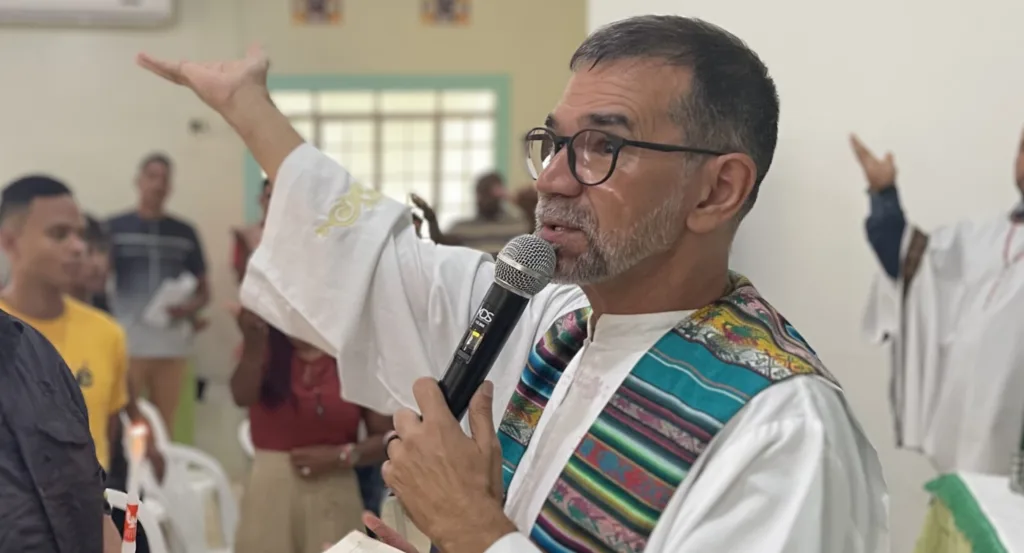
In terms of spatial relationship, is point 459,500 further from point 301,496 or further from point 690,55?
point 301,496

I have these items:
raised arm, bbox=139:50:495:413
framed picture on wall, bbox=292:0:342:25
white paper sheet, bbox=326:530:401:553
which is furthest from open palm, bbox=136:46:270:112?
framed picture on wall, bbox=292:0:342:25

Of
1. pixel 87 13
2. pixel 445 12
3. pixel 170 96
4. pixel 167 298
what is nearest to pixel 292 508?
pixel 167 298

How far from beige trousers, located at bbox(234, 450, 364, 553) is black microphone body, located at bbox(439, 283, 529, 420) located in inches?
61.1

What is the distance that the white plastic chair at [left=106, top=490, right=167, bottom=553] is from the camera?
1.38m

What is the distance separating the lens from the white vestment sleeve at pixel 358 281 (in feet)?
4.66

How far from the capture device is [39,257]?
2357 millimetres

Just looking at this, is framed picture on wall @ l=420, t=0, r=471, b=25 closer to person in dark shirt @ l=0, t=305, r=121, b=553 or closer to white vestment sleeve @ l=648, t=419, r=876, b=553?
person in dark shirt @ l=0, t=305, r=121, b=553

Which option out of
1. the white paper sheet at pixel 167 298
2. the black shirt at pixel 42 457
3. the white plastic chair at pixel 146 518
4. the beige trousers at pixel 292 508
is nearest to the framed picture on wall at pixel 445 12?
the white paper sheet at pixel 167 298

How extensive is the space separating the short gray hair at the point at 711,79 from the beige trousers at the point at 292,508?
66.9 inches

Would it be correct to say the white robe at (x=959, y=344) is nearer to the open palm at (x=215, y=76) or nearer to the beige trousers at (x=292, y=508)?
the beige trousers at (x=292, y=508)

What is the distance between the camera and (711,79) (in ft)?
3.47

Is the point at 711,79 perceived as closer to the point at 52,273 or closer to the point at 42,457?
the point at 42,457

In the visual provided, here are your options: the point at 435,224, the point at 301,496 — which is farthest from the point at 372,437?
the point at 435,224

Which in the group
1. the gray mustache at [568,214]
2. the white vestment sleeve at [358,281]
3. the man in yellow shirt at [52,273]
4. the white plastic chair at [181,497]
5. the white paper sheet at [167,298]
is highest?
the gray mustache at [568,214]
